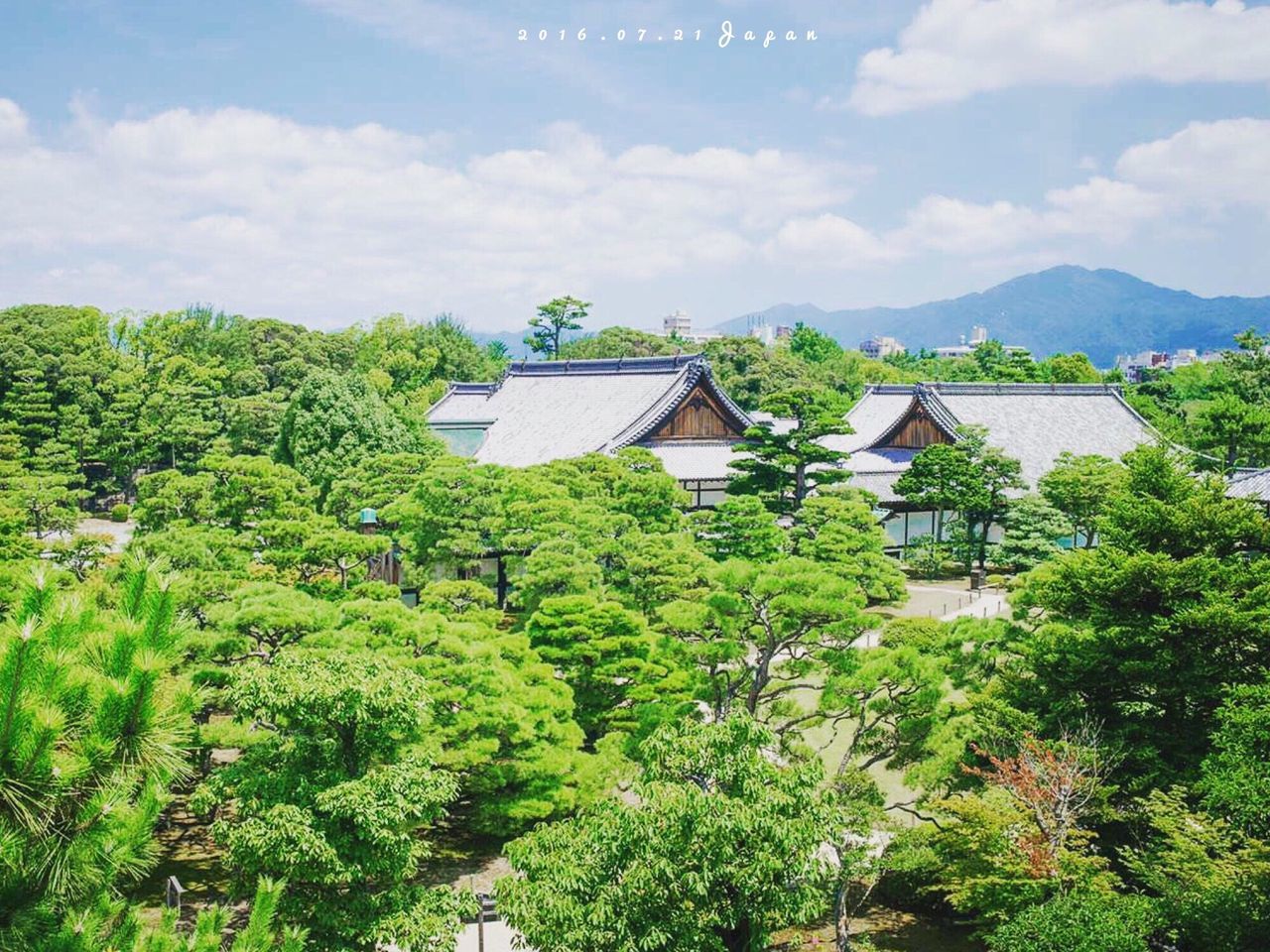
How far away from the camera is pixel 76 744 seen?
4906 millimetres

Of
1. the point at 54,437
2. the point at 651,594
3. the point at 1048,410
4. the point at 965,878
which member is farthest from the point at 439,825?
the point at 54,437

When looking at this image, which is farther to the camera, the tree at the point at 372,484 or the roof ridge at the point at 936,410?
the roof ridge at the point at 936,410

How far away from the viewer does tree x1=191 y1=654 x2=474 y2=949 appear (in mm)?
8938

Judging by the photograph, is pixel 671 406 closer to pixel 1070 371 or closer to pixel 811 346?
pixel 1070 371

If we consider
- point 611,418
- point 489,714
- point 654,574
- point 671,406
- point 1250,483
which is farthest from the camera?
point 611,418

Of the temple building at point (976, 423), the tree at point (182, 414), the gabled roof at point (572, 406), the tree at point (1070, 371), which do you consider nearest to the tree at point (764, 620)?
the gabled roof at point (572, 406)

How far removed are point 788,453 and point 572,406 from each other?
1023cm

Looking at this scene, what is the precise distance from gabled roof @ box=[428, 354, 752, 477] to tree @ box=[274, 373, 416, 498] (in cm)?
505

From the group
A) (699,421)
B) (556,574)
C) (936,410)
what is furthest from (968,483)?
(556,574)

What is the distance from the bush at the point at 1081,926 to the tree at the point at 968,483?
2196 cm

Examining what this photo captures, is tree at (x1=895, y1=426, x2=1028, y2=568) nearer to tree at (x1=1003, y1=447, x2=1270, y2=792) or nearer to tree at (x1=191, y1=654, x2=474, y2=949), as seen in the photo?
tree at (x1=1003, y1=447, x2=1270, y2=792)

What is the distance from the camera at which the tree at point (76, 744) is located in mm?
4637

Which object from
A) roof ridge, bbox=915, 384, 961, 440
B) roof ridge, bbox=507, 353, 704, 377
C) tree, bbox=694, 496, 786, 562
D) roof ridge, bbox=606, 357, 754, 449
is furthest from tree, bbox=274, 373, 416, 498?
roof ridge, bbox=915, 384, 961, 440

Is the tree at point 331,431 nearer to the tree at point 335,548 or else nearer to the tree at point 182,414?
the tree at point 335,548
